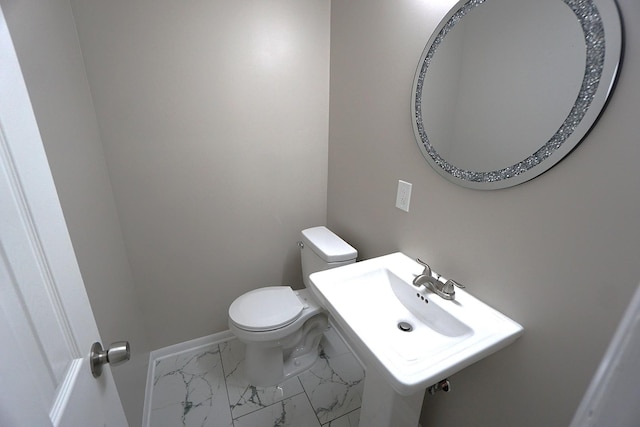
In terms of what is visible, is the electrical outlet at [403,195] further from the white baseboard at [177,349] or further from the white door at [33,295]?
the white baseboard at [177,349]

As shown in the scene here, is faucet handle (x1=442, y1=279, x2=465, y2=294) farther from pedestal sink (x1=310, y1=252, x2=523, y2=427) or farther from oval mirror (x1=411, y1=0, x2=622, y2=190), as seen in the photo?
oval mirror (x1=411, y1=0, x2=622, y2=190)

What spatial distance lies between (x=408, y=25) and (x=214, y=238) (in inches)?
57.7

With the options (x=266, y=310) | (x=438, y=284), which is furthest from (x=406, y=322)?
(x=266, y=310)

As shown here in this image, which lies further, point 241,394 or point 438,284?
point 241,394

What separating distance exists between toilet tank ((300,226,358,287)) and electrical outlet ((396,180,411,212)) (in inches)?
15.7

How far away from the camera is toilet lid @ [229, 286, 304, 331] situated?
53.8 inches

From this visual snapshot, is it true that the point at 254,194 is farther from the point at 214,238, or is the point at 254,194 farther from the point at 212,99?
the point at 212,99

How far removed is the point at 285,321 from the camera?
140cm

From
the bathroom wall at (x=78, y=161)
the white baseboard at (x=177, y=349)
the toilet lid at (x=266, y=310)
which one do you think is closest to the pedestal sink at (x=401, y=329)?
the toilet lid at (x=266, y=310)

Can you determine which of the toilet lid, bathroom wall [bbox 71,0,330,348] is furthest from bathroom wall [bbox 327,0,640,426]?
the toilet lid

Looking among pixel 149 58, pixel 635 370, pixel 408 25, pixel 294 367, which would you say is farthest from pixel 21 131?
pixel 294 367

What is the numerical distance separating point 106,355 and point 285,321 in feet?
3.04

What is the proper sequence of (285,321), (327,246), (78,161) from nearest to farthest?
(78,161) → (285,321) → (327,246)

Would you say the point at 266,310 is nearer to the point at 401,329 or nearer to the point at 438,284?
the point at 401,329
